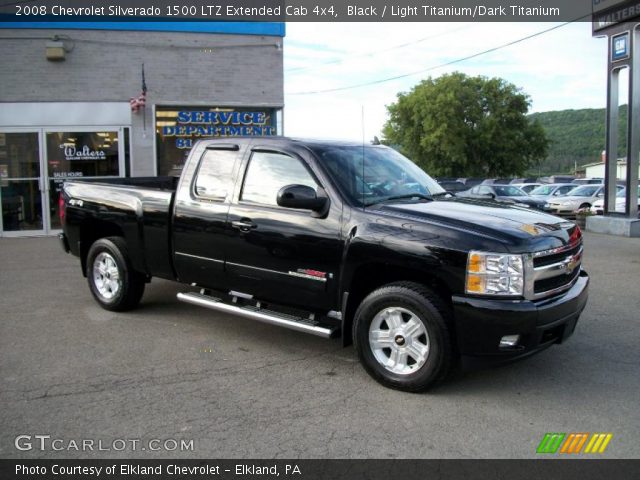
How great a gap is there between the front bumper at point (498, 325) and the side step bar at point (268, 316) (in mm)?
1117

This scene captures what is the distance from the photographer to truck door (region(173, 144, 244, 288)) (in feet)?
18.1

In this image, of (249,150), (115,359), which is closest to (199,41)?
(249,150)

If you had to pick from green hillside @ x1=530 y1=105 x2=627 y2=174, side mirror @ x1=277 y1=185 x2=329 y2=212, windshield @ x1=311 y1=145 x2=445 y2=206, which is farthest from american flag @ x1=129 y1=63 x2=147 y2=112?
green hillside @ x1=530 y1=105 x2=627 y2=174

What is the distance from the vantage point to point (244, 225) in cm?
527

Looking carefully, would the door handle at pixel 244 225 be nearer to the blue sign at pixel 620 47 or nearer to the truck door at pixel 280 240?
the truck door at pixel 280 240

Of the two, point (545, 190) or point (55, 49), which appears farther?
point (545, 190)

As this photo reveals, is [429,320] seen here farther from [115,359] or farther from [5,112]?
[5,112]

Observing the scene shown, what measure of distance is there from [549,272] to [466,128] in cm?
5902

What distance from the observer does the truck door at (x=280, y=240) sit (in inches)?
189

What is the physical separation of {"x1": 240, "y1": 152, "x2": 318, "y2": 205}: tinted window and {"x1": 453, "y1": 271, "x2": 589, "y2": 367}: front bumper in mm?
1770

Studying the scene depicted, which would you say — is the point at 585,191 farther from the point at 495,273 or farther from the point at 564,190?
the point at 495,273

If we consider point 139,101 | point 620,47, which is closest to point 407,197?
point 139,101
